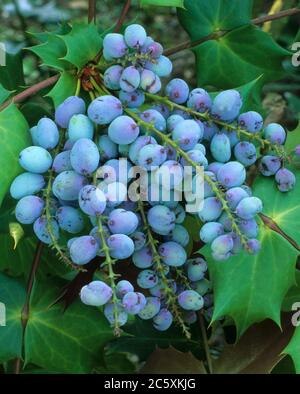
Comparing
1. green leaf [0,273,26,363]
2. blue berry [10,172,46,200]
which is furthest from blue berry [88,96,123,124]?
green leaf [0,273,26,363]

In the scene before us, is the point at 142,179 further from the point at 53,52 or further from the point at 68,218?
the point at 53,52

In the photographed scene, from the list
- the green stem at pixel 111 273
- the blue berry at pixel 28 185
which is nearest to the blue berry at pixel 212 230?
the green stem at pixel 111 273

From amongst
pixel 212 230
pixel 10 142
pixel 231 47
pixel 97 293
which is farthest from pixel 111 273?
pixel 231 47

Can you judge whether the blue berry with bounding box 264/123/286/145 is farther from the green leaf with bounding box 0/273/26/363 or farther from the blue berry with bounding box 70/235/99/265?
the green leaf with bounding box 0/273/26/363

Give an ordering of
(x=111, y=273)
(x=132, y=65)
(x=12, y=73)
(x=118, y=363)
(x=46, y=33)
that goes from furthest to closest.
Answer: (x=118, y=363) < (x=12, y=73) < (x=46, y=33) < (x=132, y=65) < (x=111, y=273)

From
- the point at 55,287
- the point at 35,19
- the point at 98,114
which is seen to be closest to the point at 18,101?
the point at 98,114

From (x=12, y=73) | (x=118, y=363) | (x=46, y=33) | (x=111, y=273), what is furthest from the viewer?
(x=118, y=363)
